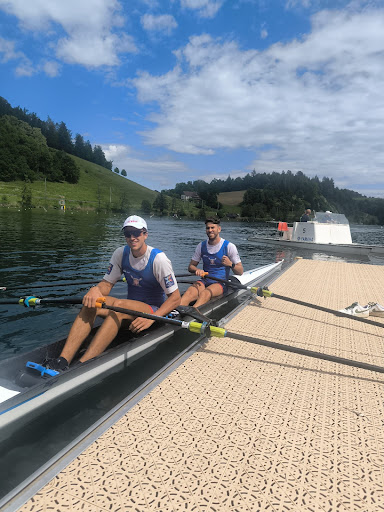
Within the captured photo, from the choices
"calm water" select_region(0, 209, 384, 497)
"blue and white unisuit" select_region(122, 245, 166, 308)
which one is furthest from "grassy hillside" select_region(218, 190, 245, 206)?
"blue and white unisuit" select_region(122, 245, 166, 308)

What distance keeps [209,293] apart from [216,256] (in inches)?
33.1

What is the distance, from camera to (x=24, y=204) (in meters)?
75.6

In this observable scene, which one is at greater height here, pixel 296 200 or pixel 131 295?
pixel 296 200

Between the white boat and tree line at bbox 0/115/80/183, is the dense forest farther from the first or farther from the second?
the white boat

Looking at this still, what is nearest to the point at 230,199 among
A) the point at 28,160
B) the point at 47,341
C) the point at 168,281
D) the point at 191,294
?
the point at 28,160

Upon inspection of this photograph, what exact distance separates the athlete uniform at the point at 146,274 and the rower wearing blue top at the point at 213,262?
1788 mm

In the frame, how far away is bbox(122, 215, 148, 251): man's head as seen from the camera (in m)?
3.91

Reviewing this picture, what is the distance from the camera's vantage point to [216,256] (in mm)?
6801

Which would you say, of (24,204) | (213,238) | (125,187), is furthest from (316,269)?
(125,187)

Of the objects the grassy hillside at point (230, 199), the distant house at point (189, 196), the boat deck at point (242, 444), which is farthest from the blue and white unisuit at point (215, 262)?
the distant house at point (189, 196)

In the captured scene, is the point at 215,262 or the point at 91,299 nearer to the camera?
the point at 91,299

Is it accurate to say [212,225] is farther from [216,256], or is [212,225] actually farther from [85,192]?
[85,192]

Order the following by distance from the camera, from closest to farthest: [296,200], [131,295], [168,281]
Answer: [168,281] < [131,295] < [296,200]

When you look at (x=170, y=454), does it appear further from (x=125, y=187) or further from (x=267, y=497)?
(x=125, y=187)
